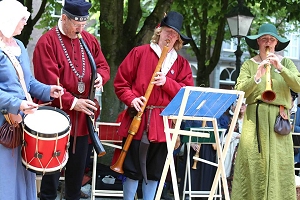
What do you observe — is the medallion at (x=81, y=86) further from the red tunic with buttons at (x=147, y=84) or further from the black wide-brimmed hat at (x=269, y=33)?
the black wide-brimmed hat at (x=269, y=33)

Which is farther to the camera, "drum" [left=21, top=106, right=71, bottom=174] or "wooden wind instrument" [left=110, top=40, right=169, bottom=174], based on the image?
"wooden wind instrument" [left=110, top=40, right=169, bottom=174]

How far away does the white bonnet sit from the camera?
12.8 ft

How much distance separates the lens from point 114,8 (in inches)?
339

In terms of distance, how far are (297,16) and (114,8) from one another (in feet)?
14.0

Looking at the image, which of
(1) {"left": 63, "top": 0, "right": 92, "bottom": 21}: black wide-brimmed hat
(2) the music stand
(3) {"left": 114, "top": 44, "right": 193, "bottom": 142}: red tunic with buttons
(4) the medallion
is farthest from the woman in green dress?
(1) {"left": 63, "top": 0, "right": 92, "bottom": 21}: black wide-brimmed hat

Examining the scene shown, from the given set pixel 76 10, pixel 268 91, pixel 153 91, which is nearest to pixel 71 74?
pixel 76 10

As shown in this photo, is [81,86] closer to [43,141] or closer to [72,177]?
[72,177]

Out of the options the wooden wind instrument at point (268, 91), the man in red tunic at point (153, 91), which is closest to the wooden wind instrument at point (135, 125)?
the man in red tunic at point (153, 91)

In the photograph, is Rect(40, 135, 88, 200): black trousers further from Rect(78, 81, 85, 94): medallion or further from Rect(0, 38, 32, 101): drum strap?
Rect(0, 38, 32, 101): drum strap

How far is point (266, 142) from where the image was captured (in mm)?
5270

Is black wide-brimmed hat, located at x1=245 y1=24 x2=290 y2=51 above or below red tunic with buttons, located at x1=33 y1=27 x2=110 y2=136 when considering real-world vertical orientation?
above

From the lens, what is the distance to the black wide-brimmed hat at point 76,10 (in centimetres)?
452

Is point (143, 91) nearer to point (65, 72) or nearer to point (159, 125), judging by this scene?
point (159, 125)

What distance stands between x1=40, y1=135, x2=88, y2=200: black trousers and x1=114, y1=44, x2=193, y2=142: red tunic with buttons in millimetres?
532
